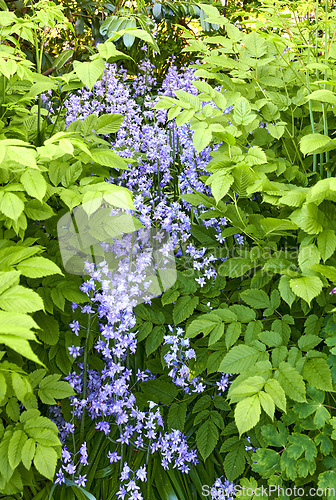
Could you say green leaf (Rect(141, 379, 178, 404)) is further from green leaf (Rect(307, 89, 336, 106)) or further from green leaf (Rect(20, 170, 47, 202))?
green leaf (Rect(307, 89, 336, 106))

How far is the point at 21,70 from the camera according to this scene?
1.58m

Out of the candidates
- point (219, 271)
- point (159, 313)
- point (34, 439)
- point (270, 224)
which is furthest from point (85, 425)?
point (270, 224)

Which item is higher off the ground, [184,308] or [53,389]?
[184,308]

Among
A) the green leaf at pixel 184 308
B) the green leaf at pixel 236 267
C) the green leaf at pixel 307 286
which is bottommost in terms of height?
the green leaf at pixel 184 308

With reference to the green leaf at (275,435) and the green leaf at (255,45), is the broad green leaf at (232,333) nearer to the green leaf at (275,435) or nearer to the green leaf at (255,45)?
the green leaf at (275,435)

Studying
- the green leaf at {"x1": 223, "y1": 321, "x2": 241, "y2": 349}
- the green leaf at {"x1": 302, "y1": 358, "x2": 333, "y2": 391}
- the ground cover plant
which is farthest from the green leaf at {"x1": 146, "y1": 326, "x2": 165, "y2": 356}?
the green leaf at {"x1": 302, "y1": 358, "x2": 333, "y2": 391}

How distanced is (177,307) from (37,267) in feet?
2.14

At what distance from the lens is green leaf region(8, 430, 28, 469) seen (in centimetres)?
137

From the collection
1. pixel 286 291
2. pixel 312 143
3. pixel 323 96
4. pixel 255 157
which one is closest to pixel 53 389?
pixel 286 291

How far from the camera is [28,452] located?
1.37m

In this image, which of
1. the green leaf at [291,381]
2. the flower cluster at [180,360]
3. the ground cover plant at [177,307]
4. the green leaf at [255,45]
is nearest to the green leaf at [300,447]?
the ground cover plant at [177,307]

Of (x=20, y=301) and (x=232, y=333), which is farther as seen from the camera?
(x=232, y=333)

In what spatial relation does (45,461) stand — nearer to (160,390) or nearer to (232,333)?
(160,390)

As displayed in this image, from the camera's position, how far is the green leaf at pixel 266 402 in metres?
1.27
